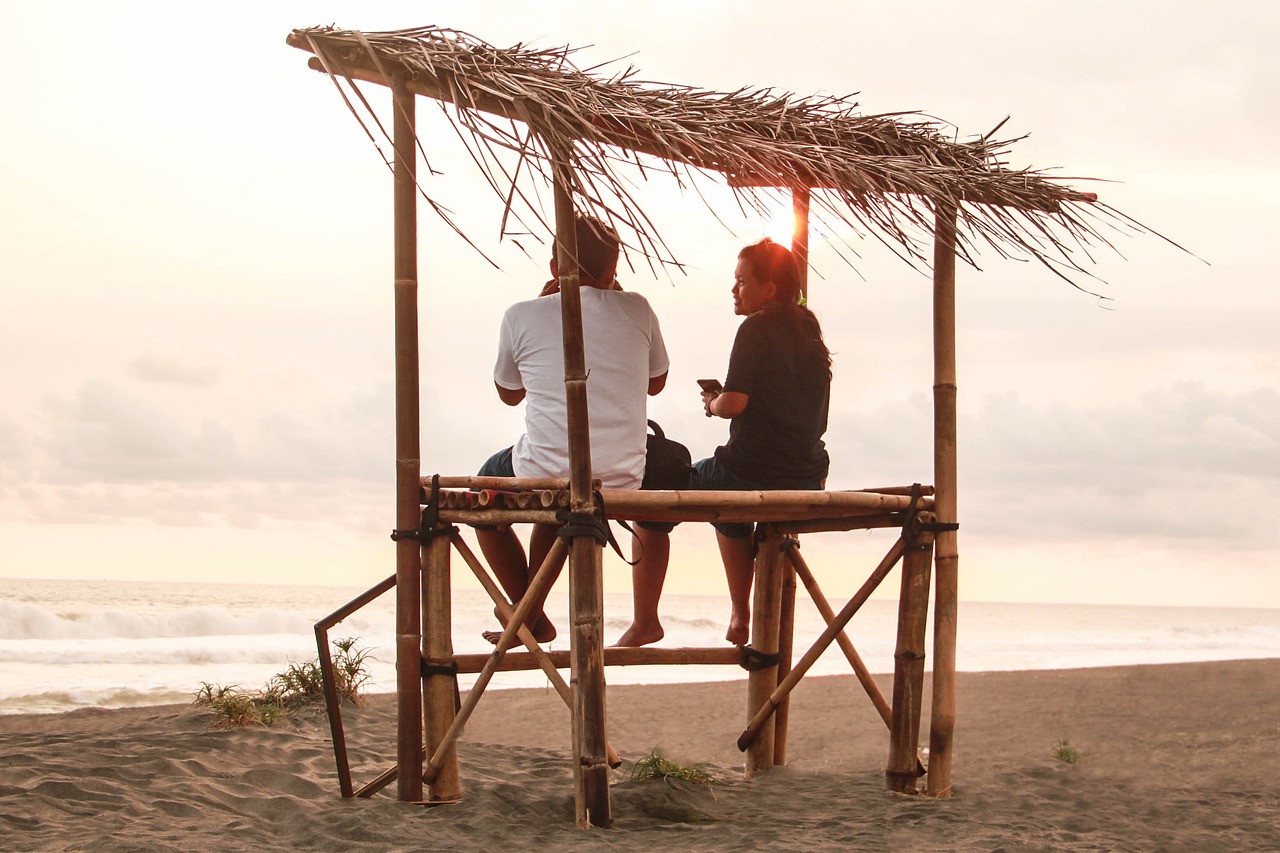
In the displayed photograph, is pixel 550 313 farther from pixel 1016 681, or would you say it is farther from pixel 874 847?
pixel 1016 681

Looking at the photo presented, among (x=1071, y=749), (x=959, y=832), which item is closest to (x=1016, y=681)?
(x=1071, y=749)

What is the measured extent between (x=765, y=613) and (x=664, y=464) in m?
1.08

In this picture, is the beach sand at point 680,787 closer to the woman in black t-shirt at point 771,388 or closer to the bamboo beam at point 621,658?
the bamboo beam at point 621,658

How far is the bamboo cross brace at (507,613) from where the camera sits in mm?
4047

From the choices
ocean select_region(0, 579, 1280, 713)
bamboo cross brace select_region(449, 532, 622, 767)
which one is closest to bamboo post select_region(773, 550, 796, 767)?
bamboo cross brace select_region(449, 532, 622, 767)

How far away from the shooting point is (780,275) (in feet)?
15.6

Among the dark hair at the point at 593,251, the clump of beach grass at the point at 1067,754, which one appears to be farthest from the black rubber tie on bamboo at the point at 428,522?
the clump of beach grass at the point at 1067,754

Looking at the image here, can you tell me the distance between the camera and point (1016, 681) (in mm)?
9523

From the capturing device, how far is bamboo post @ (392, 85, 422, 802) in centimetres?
403

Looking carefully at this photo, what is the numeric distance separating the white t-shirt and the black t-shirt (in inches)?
20.9

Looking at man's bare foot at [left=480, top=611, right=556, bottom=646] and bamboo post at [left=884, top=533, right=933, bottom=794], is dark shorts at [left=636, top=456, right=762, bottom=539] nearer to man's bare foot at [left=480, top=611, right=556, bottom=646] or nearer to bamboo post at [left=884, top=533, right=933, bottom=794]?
man's bare foot at [left=480, top=611, right=556, bottom=646]

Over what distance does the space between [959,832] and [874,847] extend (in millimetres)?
406

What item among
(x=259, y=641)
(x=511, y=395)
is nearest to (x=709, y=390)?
(x=511, y=395)

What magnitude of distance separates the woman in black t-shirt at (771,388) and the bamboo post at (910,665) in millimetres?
532
